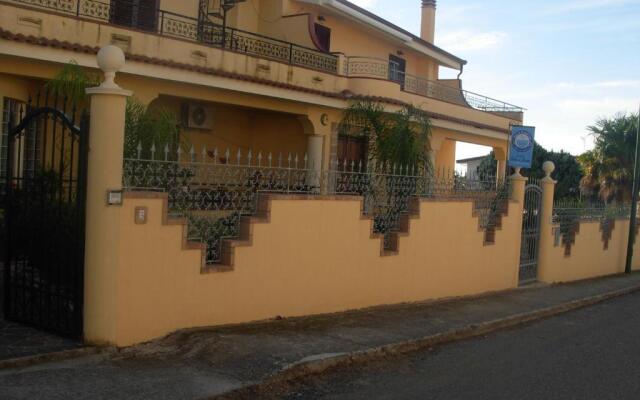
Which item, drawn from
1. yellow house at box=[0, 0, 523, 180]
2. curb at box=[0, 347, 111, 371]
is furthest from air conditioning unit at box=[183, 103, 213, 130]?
curb at box=[0, 347, 111, 371]

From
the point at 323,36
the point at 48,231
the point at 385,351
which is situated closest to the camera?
the point at 48,231

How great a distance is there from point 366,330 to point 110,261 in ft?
11.3

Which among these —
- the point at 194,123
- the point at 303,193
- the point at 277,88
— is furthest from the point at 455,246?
the point at 194,123

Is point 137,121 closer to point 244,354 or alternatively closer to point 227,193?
point 227,193

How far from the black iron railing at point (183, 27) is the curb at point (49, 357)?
24.1 feet

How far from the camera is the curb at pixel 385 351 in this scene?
19.8 feet

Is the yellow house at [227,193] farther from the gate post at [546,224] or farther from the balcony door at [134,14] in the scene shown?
the gate post at [546,224]

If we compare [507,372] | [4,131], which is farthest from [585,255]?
[4,131]

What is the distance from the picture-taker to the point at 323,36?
66.2 ft

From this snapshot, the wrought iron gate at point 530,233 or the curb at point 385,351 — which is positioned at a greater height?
the wrought iron gate at point 530,233

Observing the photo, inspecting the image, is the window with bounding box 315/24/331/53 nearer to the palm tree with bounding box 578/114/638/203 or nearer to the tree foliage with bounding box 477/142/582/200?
the palm tree with bounding box 578/114/638/203

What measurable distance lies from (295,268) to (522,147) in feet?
24.1

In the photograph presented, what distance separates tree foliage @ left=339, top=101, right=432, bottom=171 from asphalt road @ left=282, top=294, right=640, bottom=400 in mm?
4090

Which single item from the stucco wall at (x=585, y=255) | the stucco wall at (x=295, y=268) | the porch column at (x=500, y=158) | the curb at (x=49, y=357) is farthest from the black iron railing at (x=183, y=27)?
the porch column at (x=500, y=158)
